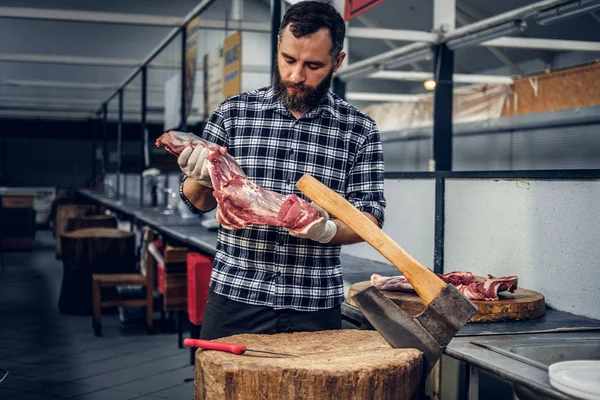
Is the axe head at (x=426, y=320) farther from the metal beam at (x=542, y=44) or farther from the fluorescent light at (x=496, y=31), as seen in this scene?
the metal beam at (x=542, y=44)

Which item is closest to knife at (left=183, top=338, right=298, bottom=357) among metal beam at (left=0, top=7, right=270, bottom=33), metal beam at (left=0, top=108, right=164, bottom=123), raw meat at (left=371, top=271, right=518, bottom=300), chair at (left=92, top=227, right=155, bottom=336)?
raw meat at (left=371, top=271, right=518, bottom=300)

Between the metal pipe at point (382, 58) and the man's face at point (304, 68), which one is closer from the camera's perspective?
the man's face at point (304, 68)

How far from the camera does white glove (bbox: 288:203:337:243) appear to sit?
6.22 ft

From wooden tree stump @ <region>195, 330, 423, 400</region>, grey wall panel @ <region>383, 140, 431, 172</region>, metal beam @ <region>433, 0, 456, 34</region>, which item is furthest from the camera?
grey wall panel @ <region>383, 140, 431, 172</region>

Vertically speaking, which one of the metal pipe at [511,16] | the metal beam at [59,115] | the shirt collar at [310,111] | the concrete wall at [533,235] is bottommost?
the concrete wall at [533,235]

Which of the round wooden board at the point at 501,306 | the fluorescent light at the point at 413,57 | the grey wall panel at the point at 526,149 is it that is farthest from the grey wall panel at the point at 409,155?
the round wooden board at the point at 501,306

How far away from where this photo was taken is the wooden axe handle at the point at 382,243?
5.89ft

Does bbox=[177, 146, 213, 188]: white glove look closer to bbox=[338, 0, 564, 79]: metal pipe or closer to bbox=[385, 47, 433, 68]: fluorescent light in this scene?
bbox=[338, 0, 564, 79]: metal pipe

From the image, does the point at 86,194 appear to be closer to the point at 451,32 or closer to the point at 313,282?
the point at 451,32

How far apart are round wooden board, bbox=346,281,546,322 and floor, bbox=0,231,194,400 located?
8.22ft

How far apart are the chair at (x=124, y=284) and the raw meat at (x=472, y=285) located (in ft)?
12.7

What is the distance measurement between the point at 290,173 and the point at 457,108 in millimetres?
9533

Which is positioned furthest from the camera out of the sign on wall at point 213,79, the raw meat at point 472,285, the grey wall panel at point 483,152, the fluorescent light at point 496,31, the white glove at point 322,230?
the grey wall panel at point 483,152

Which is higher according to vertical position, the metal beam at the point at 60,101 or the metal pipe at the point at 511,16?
the metal beam at the point at 60,101
